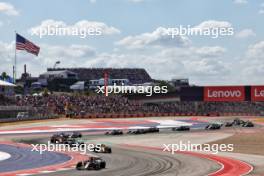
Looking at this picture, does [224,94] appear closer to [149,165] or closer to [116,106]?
[116,106]

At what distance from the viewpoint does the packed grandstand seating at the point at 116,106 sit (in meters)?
100

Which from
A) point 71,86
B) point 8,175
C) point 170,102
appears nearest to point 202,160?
point 8,175

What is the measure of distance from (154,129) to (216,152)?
24.1m

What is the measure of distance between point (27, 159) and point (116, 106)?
66026 mm

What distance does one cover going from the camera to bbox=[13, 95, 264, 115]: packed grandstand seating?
329 ft

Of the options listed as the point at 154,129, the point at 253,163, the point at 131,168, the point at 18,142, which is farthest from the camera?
the point at 154,129

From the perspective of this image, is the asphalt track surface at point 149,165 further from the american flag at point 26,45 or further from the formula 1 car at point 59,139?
the american flag at point 26,45

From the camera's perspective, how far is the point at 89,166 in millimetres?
34438

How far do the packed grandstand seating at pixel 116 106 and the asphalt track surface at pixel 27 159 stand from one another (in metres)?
49.5

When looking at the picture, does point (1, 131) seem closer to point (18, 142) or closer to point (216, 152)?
point (18, 142)

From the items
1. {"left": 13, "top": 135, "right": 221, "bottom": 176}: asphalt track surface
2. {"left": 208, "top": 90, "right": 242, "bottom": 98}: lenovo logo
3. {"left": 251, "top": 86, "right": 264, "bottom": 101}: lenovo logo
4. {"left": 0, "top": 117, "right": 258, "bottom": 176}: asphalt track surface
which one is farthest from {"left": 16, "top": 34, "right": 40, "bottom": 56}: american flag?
{"left": 13, "top": 135, "right": 221, "bottom": 176}: asphalt track surface

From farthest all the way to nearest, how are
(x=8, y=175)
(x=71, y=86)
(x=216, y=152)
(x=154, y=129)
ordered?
(x=71, y=86) < (x=154, y=129) < (x=216, y=152) < (x=8, y=175)

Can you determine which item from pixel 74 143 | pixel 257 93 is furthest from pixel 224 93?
pixel 74 143

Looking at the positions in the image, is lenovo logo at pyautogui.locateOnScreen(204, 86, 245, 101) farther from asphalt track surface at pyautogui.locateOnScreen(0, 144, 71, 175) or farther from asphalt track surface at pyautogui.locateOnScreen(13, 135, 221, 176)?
asphalt track surface at pyautogui.locateOnScreen(0, 144, 71, 175)
